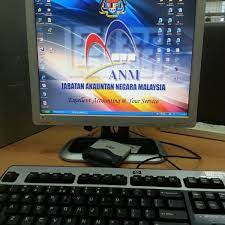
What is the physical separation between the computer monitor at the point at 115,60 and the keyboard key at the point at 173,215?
0.94 feet

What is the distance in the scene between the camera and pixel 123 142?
0.73 metres

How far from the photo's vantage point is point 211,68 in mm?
840

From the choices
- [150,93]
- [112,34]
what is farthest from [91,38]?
[150,93]

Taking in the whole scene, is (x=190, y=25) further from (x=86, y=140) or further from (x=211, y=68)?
(x=86, y=140)

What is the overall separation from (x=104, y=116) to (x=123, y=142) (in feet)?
0.31

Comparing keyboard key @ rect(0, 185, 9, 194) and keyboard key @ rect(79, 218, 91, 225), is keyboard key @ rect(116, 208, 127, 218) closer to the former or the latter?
keyboard key @ rect(79, 218, 91, 225)

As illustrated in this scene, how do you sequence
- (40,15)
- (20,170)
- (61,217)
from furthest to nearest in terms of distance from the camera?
(40,15), (20,170), (61,217)

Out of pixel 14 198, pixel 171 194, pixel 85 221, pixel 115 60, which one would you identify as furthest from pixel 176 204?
pixel 115 60

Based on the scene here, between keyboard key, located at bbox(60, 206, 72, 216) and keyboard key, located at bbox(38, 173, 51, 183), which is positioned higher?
keyboard key, located at bbox(38, 173, 51, 183)

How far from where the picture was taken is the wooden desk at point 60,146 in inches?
25.4

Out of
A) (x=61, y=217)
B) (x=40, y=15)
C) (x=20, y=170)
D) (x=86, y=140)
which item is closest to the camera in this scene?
(x=61, y=217)

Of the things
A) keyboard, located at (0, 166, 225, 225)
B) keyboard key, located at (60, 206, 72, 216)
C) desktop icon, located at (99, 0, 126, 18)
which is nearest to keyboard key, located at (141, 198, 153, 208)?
keyboard, located at (0, 166, 225, 225)

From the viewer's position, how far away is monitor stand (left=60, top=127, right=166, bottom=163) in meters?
0.66

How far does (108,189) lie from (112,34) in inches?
13.5
